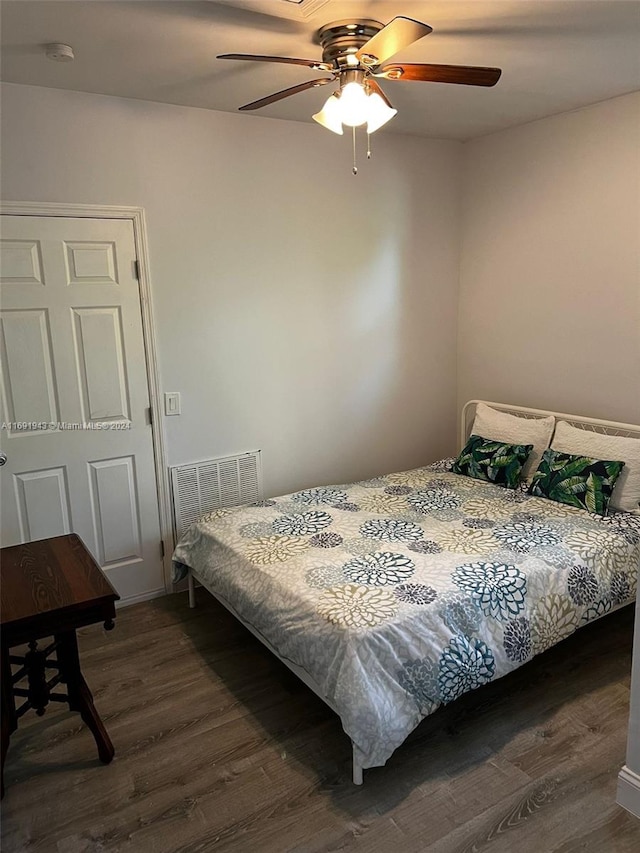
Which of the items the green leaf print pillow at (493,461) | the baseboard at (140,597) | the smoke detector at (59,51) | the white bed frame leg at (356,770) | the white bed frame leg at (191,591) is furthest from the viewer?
the green leaf print pillow at (493,461)

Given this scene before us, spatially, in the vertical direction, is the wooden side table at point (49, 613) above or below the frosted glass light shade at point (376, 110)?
below

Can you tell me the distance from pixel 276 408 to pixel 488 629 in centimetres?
189

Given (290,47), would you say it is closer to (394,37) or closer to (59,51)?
(394,37)

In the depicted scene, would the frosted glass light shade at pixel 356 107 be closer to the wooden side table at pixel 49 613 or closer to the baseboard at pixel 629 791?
the wooden side table at pixel 49 613

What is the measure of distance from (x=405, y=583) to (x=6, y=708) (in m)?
1.56

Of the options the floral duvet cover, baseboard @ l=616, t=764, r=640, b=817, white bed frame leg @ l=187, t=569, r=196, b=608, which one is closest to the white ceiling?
the floral duvet cover

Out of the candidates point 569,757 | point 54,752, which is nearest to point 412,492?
A: point 569,757

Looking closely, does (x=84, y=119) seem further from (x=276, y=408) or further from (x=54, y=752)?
(x=54, y=752)

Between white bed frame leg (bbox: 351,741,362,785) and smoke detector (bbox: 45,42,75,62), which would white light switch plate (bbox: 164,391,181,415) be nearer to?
smoke detector (bbox: 45,42,75,62)

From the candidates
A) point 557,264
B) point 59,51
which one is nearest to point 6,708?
point 59,51

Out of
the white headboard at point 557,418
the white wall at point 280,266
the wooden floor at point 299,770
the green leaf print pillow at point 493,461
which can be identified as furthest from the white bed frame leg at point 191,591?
the white headboard at point 557,418

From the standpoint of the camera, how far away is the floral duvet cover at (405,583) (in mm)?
2166

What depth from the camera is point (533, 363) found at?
13.0 ft

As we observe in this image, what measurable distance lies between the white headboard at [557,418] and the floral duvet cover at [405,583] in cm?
55
